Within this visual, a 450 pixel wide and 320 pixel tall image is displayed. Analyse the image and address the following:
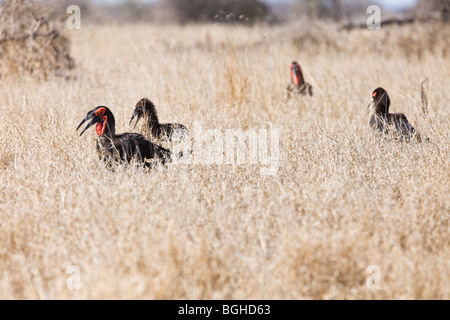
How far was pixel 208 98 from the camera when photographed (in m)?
5.93

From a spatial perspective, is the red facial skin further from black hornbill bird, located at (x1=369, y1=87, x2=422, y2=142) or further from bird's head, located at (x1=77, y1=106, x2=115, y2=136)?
black hornbill bird, located at (x1=369, y1=87, x2=422, y2=142)

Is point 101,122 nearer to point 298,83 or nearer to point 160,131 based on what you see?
point 160,131

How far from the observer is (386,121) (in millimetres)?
4875

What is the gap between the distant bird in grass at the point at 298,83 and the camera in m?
6.85

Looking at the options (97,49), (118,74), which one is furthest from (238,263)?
(97,49)

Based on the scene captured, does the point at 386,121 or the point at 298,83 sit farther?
the point at 298,83

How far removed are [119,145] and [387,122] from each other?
2.92 metres

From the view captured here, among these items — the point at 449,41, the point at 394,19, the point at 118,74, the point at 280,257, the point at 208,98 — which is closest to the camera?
the point at 280,257

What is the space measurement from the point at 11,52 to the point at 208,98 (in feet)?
13.6

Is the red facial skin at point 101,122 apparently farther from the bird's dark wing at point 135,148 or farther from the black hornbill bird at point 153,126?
the black hornbill bird at point 153,126

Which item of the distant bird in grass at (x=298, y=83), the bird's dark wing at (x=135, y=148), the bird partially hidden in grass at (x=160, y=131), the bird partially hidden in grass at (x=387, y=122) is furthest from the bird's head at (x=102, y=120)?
the distant bird in grass at (x=298, y=83)

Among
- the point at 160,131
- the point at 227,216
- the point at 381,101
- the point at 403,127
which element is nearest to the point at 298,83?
the point at 381,101

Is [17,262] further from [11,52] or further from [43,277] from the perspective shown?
[11,52]

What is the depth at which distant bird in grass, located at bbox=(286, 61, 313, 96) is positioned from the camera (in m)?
6.85
